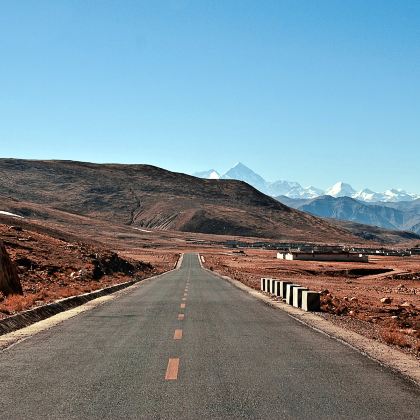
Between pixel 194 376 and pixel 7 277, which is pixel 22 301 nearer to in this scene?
pixel 7 277

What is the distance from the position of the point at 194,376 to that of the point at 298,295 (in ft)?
52.9

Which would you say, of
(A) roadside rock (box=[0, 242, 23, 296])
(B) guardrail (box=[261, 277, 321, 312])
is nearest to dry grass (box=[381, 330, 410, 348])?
(B) guardrail (box=[261, 277, 321, 312])

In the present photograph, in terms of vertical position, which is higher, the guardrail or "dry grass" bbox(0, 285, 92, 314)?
the guardrail

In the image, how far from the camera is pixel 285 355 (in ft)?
41.2

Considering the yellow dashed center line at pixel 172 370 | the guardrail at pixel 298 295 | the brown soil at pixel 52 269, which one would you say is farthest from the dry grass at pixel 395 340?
the brown soil at pixel 52 269

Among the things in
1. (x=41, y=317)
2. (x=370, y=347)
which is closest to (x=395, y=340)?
(x=370, y=347)

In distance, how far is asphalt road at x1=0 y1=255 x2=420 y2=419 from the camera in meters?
8.09

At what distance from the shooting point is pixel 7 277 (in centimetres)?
2639

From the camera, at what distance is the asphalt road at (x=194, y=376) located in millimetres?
8086

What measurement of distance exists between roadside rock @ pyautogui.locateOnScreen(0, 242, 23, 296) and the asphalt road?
30.4ft

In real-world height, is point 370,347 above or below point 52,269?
below

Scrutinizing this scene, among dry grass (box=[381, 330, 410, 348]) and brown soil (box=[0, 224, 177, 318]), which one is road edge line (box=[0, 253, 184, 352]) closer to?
brown soil (box=[0, 224, 177, 318])

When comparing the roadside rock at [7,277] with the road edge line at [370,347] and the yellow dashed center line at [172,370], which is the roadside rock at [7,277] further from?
the yellow dashed center line at [172,370]

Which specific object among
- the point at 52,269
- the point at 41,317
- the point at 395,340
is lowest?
the point at 41,317
